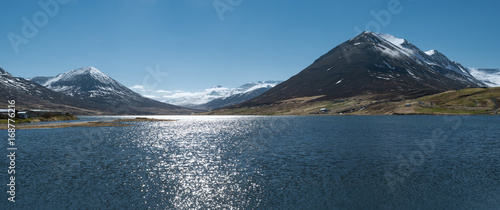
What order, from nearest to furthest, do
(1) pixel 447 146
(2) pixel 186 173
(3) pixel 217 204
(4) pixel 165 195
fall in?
1. (3) pixel 217 204
2. (4) pixel 165 195
3. (2) pixel 186 173
4. (1) pixel 447 146

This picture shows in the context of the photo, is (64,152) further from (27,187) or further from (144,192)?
(144,192)

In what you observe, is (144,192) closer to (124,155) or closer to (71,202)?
(71,202)

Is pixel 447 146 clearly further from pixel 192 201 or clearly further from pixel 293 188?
pixel 192 201

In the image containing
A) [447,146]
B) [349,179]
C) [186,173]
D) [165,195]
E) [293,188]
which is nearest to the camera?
[165,195]

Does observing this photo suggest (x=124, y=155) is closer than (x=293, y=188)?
No

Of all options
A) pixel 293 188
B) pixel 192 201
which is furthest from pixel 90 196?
pixel 293 188

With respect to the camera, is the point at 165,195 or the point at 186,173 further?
the point at 186,173

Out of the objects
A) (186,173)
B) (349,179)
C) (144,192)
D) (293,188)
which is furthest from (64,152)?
(349,179)

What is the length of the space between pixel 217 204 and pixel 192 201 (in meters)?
2.80

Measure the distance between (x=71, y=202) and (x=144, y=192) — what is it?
7.00m

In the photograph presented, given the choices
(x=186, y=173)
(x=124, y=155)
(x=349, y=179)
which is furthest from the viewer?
(x=124, y=155)

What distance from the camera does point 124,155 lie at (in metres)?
59.6

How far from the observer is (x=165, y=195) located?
31.7 m

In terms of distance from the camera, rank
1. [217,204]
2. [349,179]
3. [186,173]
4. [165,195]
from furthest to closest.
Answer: [186,173] → [349,179] → [165,195] → [217,204]
